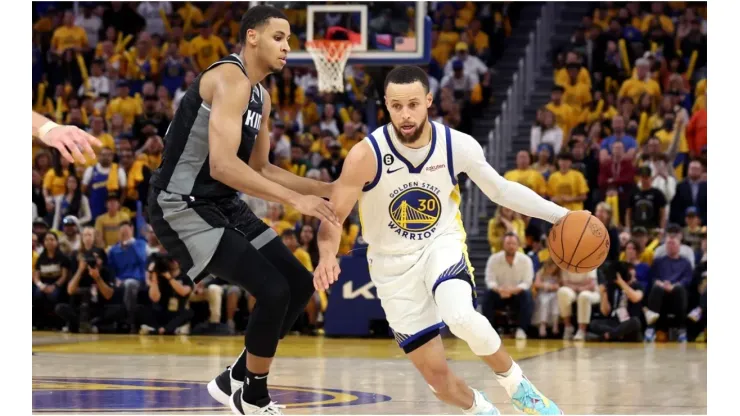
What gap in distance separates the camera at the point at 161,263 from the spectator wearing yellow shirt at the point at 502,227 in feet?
12.9

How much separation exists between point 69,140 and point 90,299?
10159 millimetres

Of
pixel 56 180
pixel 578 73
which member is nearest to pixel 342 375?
pixel 56 180

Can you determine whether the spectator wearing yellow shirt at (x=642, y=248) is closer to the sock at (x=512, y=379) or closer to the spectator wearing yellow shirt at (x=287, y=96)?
the spectator wearing yellow shirt at (x=287, y=96)

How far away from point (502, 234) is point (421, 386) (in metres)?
5.52

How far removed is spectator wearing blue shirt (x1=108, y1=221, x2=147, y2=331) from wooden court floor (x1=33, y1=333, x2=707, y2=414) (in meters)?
0.71

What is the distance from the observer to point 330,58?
42.9ft

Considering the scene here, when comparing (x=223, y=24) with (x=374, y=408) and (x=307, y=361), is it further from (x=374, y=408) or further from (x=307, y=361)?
(x=374, y=408)

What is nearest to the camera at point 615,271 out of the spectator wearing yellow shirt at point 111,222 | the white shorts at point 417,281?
the spectator wearing yellow shirt at point 111,222

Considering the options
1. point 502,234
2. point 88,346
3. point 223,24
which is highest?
point 223,24

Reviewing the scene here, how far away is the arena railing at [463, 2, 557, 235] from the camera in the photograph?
15.1 m

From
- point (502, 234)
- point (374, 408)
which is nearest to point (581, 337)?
point (502, 234)

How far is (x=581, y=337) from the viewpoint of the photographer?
12.7 metres

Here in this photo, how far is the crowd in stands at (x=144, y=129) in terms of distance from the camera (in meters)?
13.5

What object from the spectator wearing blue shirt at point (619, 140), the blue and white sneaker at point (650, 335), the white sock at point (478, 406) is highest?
the spectator wearing blue shirt at point (619, 140)
